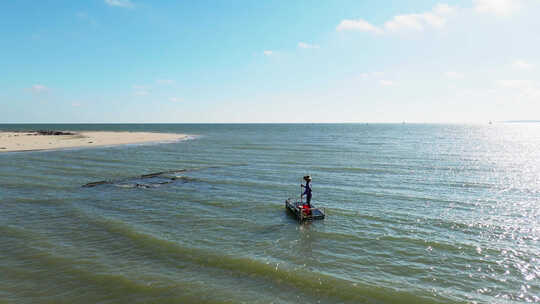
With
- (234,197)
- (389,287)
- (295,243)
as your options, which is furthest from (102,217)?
(389,287)

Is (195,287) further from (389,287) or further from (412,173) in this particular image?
(412,173)

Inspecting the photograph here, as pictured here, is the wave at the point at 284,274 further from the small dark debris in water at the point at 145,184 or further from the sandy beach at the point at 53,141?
the sandy beach at the point at 53,141

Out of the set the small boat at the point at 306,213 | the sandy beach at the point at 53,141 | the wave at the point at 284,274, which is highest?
the sandy beach at the point at 53,141

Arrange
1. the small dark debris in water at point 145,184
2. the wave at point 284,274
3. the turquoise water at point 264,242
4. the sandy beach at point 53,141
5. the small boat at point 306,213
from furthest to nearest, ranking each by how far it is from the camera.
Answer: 1. the sandy beach at point 53,141
2. the small dark debris in water at point 145,184
3. the small boat at point 306,213
4. the turquoise water at point 264,242
5. the wave at point 284,274

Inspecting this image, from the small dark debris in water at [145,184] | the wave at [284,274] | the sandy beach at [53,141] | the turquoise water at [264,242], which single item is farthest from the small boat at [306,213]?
the sandy beach at [53,141]

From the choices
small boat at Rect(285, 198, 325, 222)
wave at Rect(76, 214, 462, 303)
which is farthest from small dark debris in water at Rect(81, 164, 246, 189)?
small boat at Rect(285, 198, 325, 222)

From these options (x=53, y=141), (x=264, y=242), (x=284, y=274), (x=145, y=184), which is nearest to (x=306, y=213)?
(x=264, y=242)

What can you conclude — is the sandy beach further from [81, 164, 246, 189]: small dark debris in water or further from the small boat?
the small boat

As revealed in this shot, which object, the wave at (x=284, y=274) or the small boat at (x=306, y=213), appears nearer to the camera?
the wave at (x=284, y=274)

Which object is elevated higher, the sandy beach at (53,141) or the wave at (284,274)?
the sandy beach at (53,141)
